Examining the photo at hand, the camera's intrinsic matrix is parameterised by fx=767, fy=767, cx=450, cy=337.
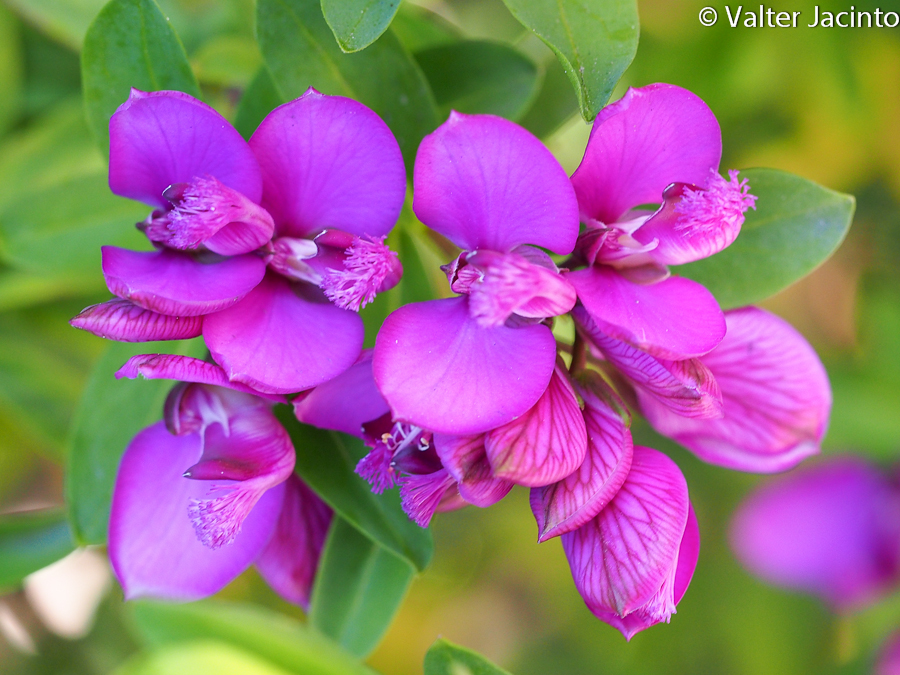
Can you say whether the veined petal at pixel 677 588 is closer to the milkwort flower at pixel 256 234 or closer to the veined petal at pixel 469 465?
the veined petal at pixel 469 465

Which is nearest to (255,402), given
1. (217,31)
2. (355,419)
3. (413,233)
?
(355,419)

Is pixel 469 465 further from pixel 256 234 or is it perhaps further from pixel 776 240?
pixel 776 240

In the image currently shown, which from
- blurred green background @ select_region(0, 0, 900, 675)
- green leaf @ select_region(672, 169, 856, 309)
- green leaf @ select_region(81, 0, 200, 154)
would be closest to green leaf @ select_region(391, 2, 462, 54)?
blurred green background @ select_region(0, 0, 900, 675)

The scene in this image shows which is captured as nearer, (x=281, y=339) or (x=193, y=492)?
(x=281, y=339)
